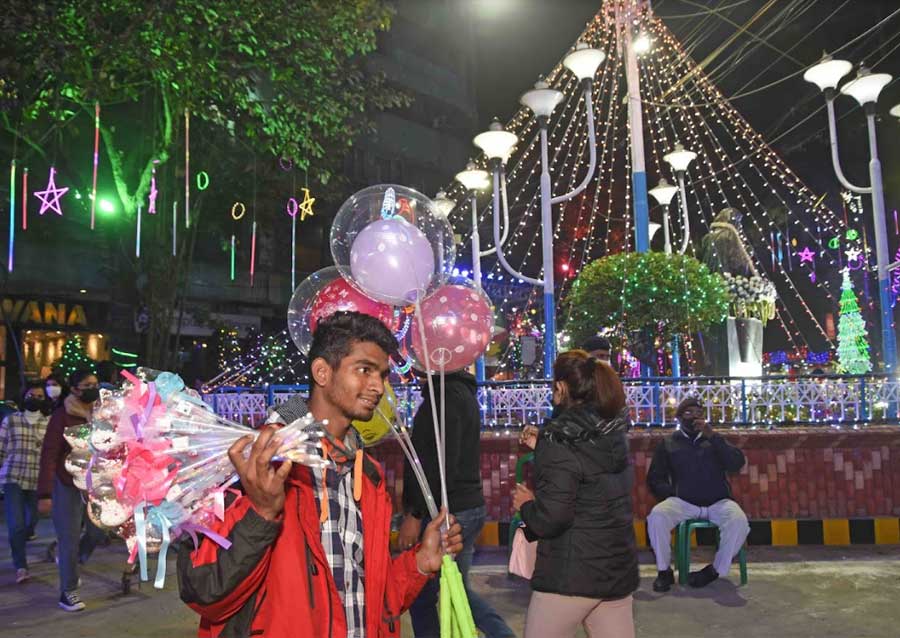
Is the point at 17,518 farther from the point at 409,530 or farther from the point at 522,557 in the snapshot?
the point at 522,557

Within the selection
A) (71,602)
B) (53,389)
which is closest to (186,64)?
(53,389)

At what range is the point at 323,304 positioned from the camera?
14.1ft

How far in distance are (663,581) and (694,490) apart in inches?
30.4

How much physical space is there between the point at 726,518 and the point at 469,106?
99.7ft

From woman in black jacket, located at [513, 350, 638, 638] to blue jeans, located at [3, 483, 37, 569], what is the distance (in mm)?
5458

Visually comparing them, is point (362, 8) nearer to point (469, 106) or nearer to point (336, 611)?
point (336, 611)

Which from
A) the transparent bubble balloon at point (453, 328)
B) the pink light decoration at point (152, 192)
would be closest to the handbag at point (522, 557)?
the transparent bubble balloon at point (453, 328)

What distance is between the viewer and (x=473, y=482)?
4016 mm

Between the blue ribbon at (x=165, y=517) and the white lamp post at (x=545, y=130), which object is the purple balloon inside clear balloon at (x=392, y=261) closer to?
the blue ribbon at (x=165, y=517)

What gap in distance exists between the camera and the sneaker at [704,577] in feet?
19.5

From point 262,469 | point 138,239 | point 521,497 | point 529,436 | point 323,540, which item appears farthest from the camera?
point 138,239

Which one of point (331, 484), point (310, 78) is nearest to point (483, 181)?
point (310, 78)

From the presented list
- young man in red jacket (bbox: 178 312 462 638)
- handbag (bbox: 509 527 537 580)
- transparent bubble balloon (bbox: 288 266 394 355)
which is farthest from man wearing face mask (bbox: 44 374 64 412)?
young man in red jacket (bbox: 178 312 462 638)

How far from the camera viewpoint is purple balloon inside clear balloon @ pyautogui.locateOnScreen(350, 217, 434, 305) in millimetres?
3490
